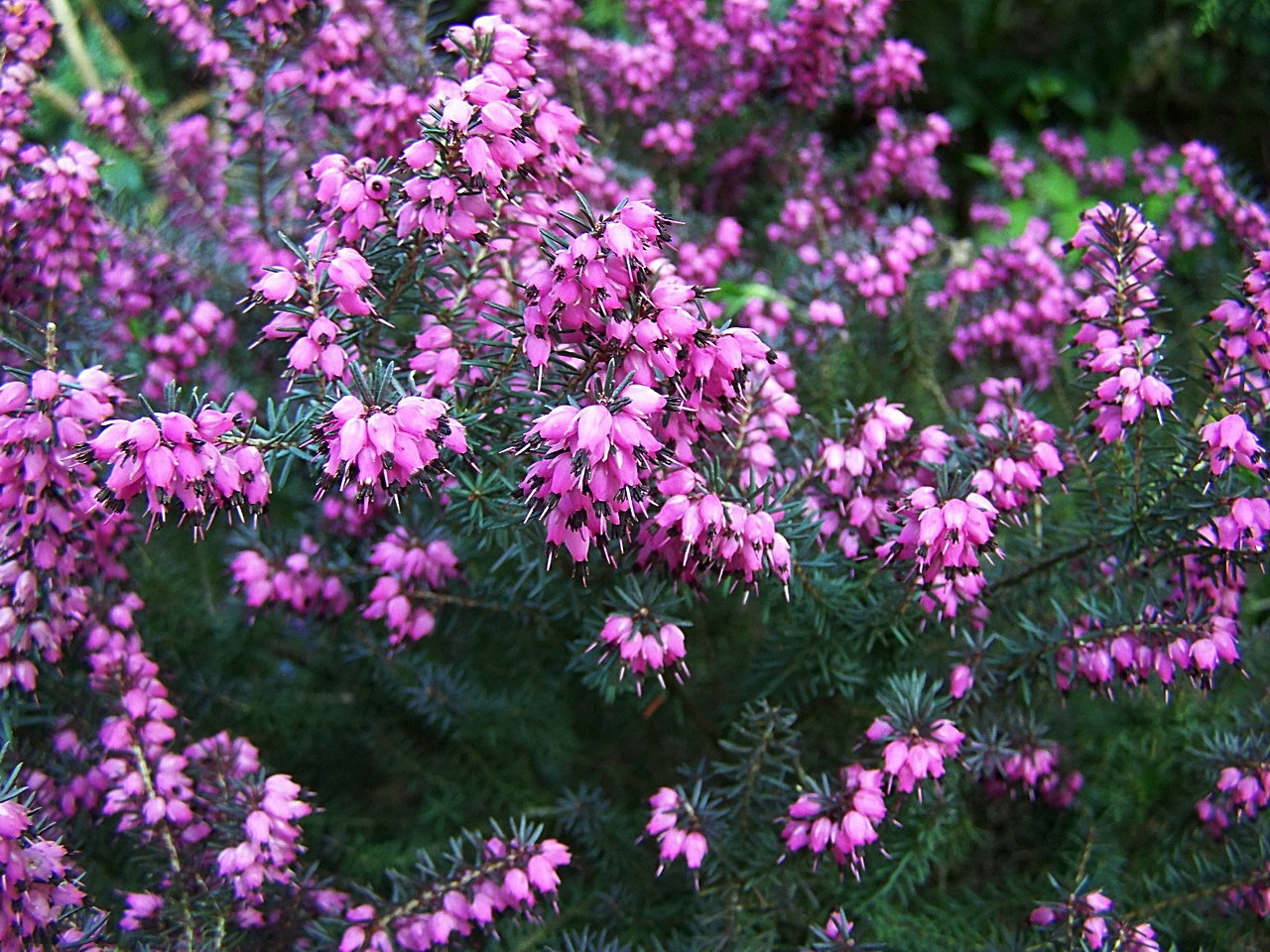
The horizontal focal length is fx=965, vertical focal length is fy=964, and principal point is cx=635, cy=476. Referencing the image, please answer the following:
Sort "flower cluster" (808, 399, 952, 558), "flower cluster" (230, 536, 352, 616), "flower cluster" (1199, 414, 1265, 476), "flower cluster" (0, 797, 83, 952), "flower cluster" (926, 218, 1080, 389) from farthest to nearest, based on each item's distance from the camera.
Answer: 1. "flower cluster" (926, 218, 1080, 389)
2. "flower cluster" (230, 536, 352, 616)
3. "flower cluster" (808, 399, 952, 558)
4. "flower cluster" (1199, 414, 1265, 476)
5. "flower cluster" (0, 797, 83, 952)

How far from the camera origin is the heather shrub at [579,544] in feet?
4.64

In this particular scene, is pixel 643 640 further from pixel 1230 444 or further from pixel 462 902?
pixel 1230 444

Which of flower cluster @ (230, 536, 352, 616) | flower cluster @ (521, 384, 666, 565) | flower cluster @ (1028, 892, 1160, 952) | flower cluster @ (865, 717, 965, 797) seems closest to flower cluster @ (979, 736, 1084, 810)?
flower cluster @ (1028, 892, 1160, 952)

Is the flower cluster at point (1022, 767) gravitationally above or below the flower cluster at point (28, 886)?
below

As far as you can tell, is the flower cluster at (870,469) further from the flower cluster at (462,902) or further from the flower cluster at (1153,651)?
the flower cluster at (462,902)

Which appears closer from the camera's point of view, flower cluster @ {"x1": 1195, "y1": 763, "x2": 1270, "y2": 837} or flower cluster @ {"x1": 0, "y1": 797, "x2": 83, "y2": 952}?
flower cluster @ {"x1": 0, "y1": 797, "x2": 83, "y2": 952}

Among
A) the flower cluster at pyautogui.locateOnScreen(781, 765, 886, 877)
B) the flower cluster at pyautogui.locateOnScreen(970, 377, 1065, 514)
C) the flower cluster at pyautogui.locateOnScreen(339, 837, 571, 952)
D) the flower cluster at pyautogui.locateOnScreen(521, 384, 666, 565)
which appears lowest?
the flower cluster at pyautogui.locateOnScreen(339, 837, 571, 952)

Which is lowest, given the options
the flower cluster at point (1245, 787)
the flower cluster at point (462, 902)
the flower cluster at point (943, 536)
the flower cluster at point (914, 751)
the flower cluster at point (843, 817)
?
the flower cluster at point (1245, 787)

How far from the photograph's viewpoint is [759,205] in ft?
11.6

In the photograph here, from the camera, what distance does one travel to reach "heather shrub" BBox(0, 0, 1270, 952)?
1.41 meters

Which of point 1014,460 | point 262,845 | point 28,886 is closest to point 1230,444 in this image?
point 1014,460

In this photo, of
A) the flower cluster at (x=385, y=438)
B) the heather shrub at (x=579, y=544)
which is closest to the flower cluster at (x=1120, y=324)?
the heather shrub at (x=579, y=544)

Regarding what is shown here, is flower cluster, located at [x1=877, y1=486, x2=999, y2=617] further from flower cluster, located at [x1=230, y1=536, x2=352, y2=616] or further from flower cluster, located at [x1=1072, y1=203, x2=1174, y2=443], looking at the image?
flower cluster, located at [x1=230, y1=536, x2=352, y2=616]

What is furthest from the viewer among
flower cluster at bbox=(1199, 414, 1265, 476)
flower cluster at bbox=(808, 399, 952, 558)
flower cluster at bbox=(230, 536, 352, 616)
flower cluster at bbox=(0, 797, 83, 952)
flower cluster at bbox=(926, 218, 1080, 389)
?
flower cluster at bbox=(926, 218, 1080, 389)
